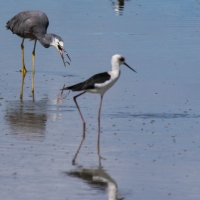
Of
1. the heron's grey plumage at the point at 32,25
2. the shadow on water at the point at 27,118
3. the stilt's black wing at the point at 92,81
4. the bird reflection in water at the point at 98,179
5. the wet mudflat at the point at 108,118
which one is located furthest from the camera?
the heron's grey plumage at the point at 32,25

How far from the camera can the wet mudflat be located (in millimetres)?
9016

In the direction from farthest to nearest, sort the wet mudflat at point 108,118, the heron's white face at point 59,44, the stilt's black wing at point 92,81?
the heron's white face at point 59,44, the stilt's black wing at point 92,81, the wet mudflat at point 108,118

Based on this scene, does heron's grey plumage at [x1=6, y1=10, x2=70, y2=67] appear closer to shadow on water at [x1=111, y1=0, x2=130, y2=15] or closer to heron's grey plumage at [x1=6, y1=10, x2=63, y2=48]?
heron's grey plumage at [x1=6, y1=10, x2=63, y2=48]

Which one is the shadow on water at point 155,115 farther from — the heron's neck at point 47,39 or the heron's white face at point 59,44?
the heron's neck at point 47,39

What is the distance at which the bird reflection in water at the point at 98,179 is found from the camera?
28.7 feet

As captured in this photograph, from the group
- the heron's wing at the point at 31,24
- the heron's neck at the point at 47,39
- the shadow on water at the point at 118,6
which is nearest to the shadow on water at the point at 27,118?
the heron's neck at the point at 47,39

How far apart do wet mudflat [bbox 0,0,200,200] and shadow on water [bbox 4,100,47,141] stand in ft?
0.05

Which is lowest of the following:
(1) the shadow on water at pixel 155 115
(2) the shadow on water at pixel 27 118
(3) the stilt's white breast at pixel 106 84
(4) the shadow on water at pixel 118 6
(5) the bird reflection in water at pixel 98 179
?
(2) the shadow on water at pixel 27 118

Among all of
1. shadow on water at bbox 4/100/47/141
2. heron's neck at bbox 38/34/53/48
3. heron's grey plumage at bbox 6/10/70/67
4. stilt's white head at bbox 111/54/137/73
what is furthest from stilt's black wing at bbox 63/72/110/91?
heron's grey plumage at bbox 6/10/70/67

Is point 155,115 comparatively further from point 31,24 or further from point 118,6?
point 118,6

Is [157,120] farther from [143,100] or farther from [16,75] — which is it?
[16,75]

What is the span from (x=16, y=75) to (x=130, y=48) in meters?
3.90

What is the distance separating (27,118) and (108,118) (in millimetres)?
1225

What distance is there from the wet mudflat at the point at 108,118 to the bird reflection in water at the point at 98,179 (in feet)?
0.04
